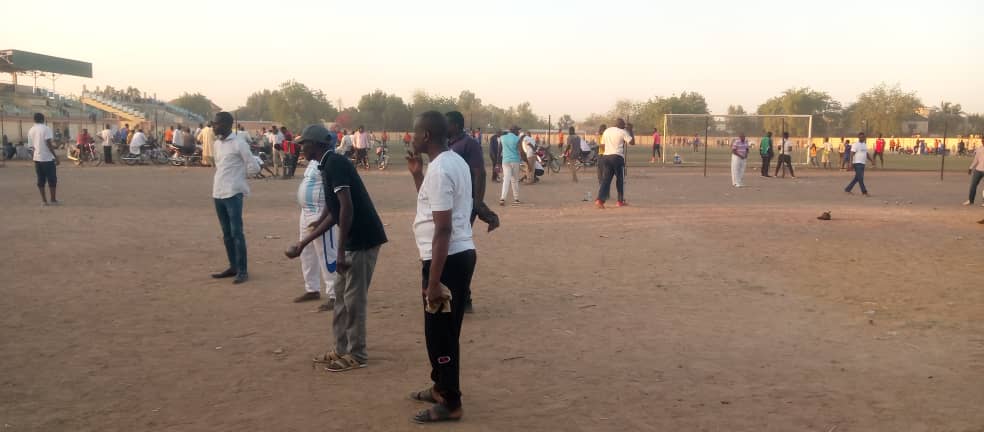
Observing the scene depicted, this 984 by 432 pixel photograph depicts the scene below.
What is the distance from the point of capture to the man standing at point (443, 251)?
379 cm

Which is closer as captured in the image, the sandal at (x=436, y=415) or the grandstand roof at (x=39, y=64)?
the sandal at (x=436, y=415)

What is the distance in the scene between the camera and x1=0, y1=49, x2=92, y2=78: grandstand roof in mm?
58938

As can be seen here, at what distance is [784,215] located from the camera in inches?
533

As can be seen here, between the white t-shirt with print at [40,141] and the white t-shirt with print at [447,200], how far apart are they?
11.8 m

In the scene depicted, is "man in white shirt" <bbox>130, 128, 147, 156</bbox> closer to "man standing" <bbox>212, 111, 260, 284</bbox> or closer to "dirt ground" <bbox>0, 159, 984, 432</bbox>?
"dirt ground" <bbox>0, 159, 984, 432</bbox>

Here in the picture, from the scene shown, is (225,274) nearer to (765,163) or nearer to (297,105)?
(765,163)

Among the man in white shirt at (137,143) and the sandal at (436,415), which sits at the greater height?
the man in white shirt at (137,143)

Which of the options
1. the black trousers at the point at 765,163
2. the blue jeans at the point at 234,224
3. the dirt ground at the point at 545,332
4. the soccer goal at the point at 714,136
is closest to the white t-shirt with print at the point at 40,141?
the dirt ground at the point at 545,332

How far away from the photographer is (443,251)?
380 cm

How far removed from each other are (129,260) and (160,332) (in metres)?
3.48

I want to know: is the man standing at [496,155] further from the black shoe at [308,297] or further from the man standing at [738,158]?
the black shoe at [308,297]

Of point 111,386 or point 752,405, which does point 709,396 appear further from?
point 111,386

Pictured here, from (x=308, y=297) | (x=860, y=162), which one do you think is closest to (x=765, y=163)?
(x=860, y=162)

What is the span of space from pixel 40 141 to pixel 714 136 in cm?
3115
